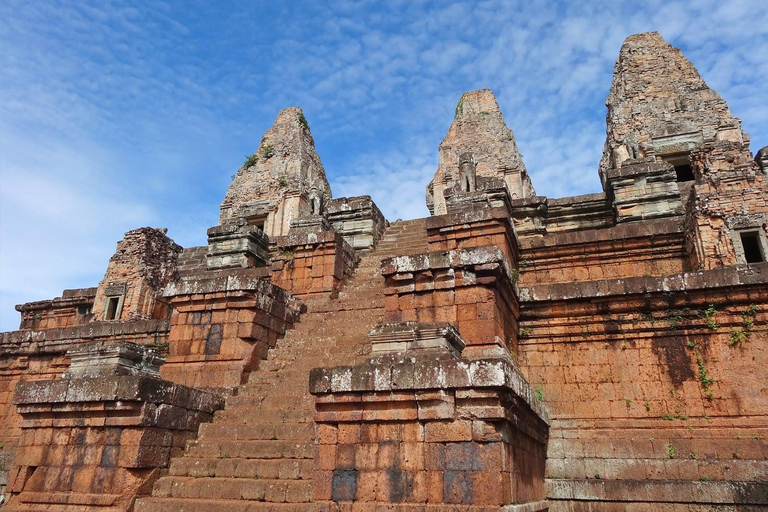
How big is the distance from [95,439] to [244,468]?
66.9 inches

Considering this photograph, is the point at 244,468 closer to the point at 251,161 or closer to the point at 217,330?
the point at 217,330

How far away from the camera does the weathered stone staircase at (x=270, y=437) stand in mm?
5391

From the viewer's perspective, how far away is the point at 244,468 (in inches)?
226

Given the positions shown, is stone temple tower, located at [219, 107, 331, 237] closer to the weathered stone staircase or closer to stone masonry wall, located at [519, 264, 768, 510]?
the weathered stone staircase

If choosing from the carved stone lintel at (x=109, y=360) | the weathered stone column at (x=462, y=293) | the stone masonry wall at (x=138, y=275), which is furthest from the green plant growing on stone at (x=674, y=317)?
the stone masonry wall at (x=138, y=275)

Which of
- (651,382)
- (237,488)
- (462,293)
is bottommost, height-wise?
(237,488)

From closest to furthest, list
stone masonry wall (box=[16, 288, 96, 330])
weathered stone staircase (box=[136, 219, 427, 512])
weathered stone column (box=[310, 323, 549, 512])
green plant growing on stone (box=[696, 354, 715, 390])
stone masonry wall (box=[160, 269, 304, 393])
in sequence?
weathered stone column (box=[310, 323, 549, 512])
weathered stone staircase (box=[136, 219, 427, 512])
green plant growing on stone (box=[696, 354, 715, 390])
stone masonry wall (box=[160, 269, 304, 393])
stone masonry wall (box=[16, 288, 96, 330])

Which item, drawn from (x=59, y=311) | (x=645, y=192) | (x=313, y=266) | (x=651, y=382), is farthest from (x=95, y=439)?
(x=59, y=311)

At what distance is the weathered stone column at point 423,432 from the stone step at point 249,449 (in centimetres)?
108

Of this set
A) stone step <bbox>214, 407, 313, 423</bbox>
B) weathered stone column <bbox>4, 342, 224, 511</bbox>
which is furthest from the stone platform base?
weathered stone column <bbox>4, 342, 224, 511</bbox>

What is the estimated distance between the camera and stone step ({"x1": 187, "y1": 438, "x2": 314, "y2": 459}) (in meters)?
5.80

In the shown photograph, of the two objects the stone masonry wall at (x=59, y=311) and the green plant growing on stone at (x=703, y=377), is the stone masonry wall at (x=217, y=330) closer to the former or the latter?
the green plant growing on stone at (x=703, y=377)

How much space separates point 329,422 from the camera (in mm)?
4863

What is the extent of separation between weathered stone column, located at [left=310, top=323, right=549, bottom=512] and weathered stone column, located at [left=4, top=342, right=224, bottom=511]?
220cm
